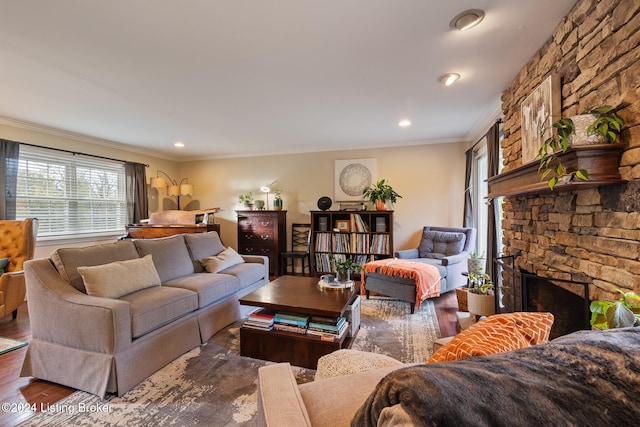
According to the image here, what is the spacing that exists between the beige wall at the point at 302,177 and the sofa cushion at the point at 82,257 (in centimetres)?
239

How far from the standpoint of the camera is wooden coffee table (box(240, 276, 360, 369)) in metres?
2.03

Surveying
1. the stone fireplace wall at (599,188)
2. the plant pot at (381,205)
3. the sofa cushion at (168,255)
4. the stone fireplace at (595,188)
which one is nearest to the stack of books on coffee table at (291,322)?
the sofa cushion at (168,255)

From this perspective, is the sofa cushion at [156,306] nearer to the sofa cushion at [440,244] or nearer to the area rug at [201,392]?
the area rug at [201,392]

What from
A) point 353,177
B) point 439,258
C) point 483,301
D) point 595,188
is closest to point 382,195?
point 353,177

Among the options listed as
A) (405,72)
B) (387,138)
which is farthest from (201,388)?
(387,138)

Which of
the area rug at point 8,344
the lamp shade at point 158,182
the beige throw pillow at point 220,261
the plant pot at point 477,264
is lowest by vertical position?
the area rug at point 8,344

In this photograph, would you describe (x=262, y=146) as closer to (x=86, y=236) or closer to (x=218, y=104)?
(x=218, y=104)

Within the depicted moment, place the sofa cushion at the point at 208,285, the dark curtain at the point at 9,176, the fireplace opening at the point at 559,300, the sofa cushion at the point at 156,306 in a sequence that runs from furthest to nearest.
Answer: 1. the dark curtain at the point at 9,176
2. the sofa cushion at the point at 208,285
3. the sofa cushion at the point at 156,306
4. the fireplace opening at the point at 559,300

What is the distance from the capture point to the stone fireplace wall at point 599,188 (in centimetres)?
119

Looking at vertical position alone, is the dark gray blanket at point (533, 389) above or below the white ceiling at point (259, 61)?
below

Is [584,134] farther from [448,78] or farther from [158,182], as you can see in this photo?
[158,182]

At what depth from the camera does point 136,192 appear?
4965mm

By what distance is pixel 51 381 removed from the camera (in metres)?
1.85

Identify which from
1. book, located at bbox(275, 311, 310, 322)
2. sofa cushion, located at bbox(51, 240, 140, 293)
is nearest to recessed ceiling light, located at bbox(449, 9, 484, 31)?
book, located at bbox(275, 311, 310, 322)
